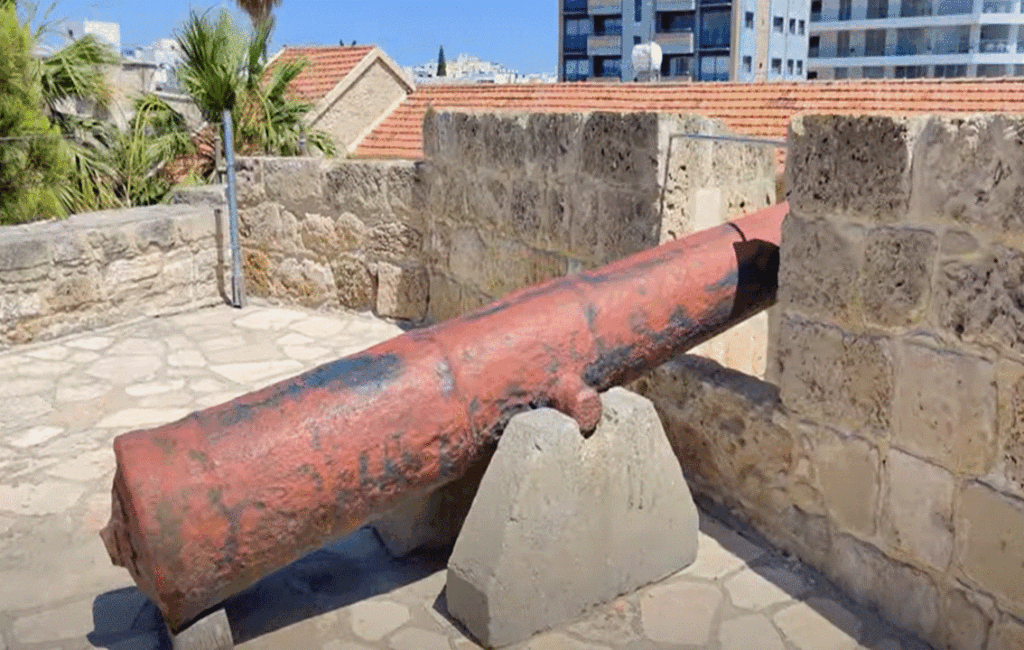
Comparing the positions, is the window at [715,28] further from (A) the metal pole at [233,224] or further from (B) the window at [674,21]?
(A) the metal pole at [233,224]

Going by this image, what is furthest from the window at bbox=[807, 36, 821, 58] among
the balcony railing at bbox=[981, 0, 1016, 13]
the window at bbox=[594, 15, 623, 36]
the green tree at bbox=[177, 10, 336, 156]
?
the green tree at bbox=[177, 10, 336, 156]

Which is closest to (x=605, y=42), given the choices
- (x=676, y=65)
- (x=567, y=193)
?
(x=676, y=65)

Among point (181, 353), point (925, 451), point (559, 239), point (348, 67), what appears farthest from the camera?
point (348, 67)

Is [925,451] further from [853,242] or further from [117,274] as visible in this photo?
[117,274]

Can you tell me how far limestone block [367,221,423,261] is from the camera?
5703 mm

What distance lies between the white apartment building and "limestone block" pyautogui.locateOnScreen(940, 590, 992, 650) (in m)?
52.1

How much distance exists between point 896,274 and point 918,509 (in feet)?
2.00

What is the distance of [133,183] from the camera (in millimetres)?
8406

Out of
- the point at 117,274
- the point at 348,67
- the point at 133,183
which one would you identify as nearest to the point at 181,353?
the point at 117,274

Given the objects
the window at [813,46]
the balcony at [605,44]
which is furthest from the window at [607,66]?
the window at [813,46]

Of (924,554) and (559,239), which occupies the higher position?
(559,239)

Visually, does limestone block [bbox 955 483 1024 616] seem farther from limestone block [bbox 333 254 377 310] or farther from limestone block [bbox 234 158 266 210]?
limestone block [bbox 234 158 266 210]

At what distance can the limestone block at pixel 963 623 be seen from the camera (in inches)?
91.0

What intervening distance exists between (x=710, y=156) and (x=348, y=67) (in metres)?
16.9
